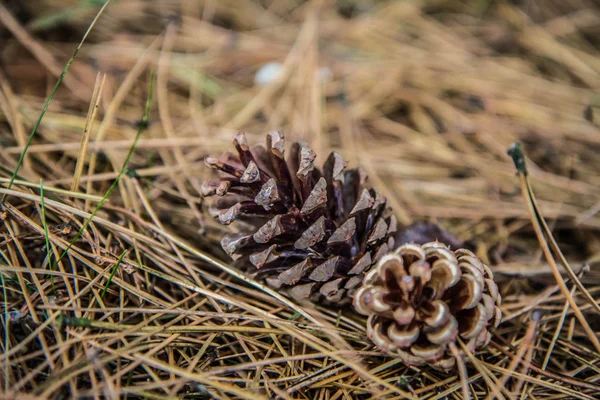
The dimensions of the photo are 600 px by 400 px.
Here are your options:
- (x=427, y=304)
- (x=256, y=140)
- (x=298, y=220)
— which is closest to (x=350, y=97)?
(x=256, y=140)

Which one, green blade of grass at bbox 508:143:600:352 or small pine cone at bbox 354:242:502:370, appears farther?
green blade of grass at bbox 508:143:600:352

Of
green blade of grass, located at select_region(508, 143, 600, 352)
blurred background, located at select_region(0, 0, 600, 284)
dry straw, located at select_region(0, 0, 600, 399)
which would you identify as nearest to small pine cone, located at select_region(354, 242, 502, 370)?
dry straw, located at select_region(0, 0, 600, 399)

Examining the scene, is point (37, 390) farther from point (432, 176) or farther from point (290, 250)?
point (432, 176)

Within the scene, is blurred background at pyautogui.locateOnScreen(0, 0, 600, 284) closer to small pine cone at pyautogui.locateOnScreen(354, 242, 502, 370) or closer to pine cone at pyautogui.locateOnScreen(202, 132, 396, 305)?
pine cone at pyautogui.locateOnScreen(202, 132, 396, 305)

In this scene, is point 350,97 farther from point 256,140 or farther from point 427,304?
point 427,304

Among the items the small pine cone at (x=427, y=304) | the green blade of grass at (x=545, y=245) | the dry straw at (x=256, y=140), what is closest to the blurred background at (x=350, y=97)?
the dry straw at (x=256, y=140)

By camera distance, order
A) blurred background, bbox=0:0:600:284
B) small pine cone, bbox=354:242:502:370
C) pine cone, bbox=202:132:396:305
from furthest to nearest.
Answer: blurred background, bbox=0:0:600:284 < pine cone, bbox=202:132:396:305 < small pine cone, bbox=354:242:502:370

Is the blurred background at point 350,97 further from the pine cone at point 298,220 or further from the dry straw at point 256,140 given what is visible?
the pine cone at point 298,220
